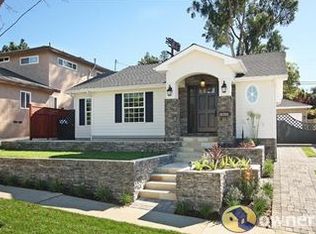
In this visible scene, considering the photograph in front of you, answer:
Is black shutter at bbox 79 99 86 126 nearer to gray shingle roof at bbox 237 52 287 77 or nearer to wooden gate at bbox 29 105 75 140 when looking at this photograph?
wooden gate at bbox 29 105 75 140

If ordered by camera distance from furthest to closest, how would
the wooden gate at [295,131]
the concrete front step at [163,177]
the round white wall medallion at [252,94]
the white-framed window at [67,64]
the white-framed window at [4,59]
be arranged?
1. the white-framed window at [4,59]
2. the white-framed window at [67,64]
3. the wooden gate at [295,131]
4. the round white wall medallion at [252,94]
5. the concrete front step at [163,177]

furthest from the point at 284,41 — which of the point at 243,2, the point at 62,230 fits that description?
the point at 62,230

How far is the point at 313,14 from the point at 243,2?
11.8m

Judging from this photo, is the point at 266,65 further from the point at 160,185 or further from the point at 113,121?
the point at 160,185

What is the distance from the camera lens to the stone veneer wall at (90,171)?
32.0 feet

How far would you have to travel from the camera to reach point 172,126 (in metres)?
14.6

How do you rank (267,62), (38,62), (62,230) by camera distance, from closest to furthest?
1. (62,230)
2. (267,62)
3. (38,62)

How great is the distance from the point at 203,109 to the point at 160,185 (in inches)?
241

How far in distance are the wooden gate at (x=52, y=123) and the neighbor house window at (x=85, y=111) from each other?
1094 millimetres

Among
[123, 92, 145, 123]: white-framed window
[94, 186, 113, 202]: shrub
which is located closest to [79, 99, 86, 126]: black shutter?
[123, 92, 145, 123]: white-framed window

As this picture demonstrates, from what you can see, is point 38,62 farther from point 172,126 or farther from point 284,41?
point 284,41

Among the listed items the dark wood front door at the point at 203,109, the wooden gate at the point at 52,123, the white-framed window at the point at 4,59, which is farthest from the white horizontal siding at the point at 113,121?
the white-framed window at the point at 4,59

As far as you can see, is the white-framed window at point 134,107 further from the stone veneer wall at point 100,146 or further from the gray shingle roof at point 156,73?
the stone veneer wall at point 100,146

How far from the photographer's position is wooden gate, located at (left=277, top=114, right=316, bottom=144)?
23078mm
